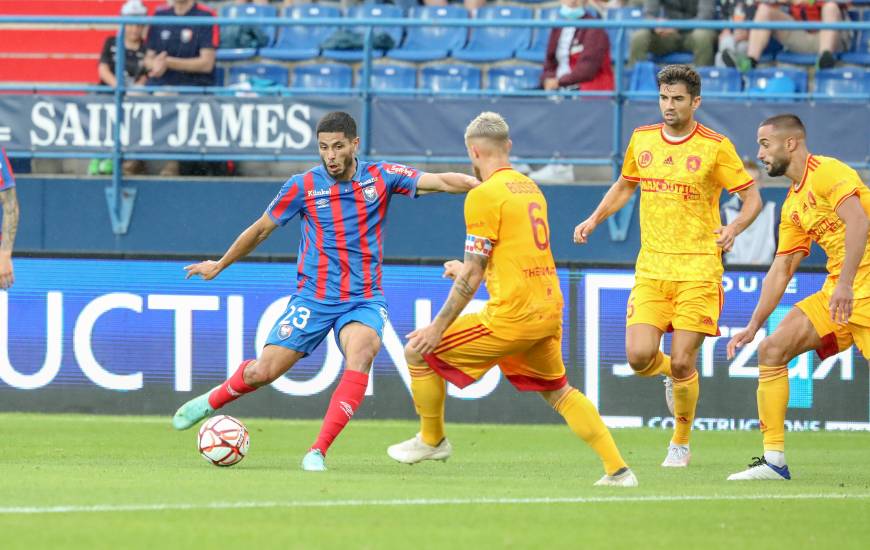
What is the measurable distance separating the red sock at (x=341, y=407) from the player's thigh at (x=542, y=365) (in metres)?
1.14

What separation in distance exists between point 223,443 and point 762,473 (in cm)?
318

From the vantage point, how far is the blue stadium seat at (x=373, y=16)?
17.6 metres

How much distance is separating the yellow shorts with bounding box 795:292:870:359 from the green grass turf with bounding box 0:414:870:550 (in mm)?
813

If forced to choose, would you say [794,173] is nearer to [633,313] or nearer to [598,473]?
[633,313]

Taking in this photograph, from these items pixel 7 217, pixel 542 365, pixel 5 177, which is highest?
pixel 5 177

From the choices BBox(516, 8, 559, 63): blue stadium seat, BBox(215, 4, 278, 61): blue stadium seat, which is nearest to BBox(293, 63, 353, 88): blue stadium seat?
BBox(215, 4, 278, 61): blue stadium seat

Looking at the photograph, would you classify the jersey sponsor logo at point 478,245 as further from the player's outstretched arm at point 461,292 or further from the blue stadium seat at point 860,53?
the blue stadium seat at point 860,53

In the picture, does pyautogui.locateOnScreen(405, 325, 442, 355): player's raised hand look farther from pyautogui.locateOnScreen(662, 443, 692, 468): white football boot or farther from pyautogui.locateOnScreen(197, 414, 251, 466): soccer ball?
pyautogui.locateOnScreen(662, 443, 692, 468): white football boot

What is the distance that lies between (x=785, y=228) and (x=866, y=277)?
58cm

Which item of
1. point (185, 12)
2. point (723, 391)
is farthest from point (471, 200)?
point (185, 12)

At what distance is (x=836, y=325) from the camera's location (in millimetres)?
9195

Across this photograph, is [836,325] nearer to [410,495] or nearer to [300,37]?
[410,495]

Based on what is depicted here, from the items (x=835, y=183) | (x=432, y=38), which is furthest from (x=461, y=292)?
(x=432, y=38)

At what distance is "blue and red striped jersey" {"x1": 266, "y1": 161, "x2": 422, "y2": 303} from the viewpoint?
9461 mm
